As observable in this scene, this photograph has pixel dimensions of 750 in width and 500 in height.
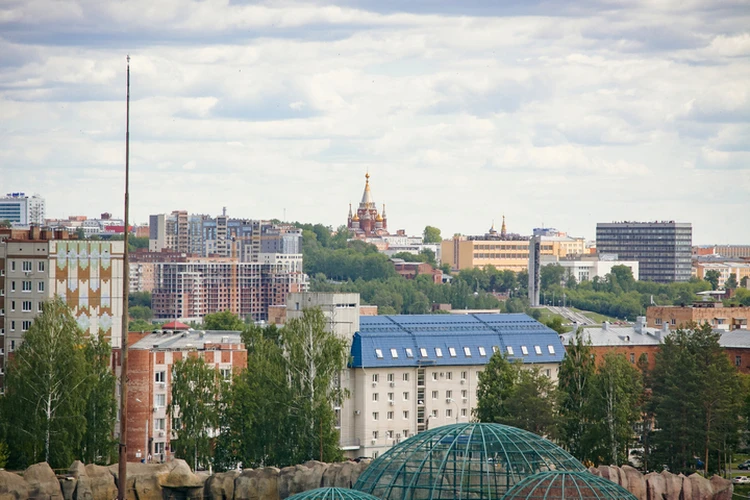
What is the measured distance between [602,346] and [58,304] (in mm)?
40815

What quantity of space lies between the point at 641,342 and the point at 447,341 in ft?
67.2

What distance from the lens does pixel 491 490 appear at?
4622cm

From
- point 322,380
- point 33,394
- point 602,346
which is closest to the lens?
point 33,394

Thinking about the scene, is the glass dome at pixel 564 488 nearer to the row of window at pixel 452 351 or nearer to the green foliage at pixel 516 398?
the green foliage at pixel 516 398

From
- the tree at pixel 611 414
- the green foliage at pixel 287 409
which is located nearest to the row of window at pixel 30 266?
the green foliage at pixel 287 409

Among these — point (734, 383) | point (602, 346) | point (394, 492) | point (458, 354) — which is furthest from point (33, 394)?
point (602, 346)

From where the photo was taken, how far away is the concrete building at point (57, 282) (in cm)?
8738

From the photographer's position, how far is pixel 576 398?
220 feet

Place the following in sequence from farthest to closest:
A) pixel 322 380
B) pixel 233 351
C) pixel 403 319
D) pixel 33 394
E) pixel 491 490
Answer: pixel 403 319, pixel 233 351, pixel 322 380, pixel 33 394, pixel 491 490

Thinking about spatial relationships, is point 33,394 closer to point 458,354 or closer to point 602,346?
point 458,354

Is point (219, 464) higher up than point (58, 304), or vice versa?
point (58, 304)

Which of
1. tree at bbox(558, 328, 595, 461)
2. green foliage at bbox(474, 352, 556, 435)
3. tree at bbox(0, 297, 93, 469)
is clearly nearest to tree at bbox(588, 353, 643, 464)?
tree at bbox(558, 328, 595, 461)

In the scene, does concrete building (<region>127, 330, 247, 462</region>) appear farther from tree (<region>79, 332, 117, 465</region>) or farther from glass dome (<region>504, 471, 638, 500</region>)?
glass dome (<region>504, 471, 638, 500</region>)

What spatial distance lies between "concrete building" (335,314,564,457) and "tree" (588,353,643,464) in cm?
1274
